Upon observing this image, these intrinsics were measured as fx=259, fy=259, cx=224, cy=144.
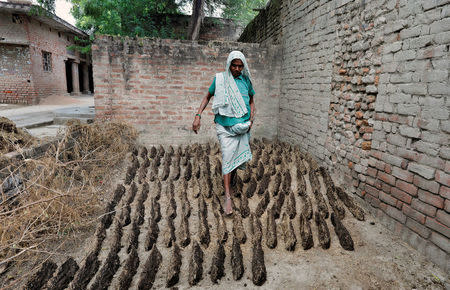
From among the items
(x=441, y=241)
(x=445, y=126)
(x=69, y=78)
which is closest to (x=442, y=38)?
(x=445, y=126)

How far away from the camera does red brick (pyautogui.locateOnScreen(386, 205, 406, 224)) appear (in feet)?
8.16

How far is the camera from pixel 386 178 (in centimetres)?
272

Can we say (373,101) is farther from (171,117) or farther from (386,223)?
(171,117)

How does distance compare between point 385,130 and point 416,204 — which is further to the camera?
point 385,130

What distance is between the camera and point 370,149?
3.00 meters

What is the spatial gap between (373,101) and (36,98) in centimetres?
1268

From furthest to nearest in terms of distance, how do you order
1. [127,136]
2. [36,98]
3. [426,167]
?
[36,98], [127,136], [426,167]

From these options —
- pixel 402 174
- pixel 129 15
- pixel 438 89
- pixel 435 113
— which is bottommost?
pixel 402 174

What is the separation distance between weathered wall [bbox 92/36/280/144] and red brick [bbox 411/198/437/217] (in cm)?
383

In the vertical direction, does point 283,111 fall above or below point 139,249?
above

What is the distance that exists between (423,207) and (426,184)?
206 millimetres

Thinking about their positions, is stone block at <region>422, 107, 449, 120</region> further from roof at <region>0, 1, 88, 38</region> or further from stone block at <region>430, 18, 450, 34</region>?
roof at <region>0, 1, 88, 38</region>

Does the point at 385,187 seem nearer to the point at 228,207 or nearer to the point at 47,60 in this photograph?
the point at 228,207

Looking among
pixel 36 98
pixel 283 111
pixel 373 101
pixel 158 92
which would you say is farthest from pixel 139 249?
pixel 36 98
